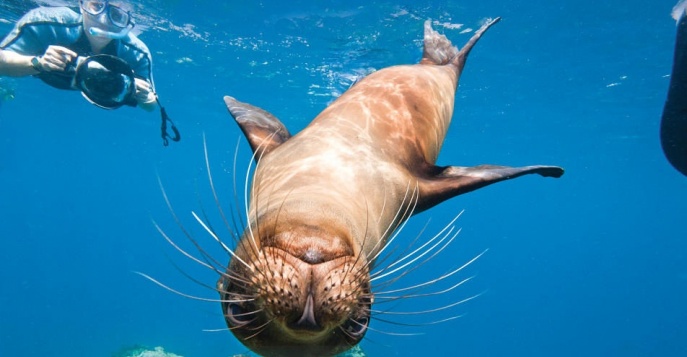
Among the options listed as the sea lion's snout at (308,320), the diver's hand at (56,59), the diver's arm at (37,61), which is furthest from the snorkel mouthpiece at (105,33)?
the sea lion's snout at (308,320)

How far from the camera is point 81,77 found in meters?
7.13

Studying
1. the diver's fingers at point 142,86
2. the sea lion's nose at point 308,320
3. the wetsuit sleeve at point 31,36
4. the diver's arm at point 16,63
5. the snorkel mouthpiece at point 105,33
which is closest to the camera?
the sea lion's nose at point 308,320

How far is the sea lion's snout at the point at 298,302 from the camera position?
5.76 feet

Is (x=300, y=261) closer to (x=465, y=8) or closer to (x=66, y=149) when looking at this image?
(x=465, y=8)

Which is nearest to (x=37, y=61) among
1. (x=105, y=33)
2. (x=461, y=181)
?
(x=105, y=33)

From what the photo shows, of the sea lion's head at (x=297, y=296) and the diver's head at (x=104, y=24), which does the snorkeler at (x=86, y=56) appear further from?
the sea lion's head at (x=297, y=296)

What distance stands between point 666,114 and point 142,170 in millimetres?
84792

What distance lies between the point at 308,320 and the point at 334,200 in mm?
974

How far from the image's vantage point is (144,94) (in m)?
8.47

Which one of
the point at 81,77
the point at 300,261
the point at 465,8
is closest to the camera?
the point at 300,261

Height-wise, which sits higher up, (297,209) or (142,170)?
(142,170)

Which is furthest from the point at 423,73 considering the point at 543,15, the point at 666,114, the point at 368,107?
the point at 543,15

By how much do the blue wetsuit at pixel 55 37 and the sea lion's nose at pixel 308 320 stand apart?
27.0 feet

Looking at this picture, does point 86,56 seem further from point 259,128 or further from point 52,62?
point 259,128
